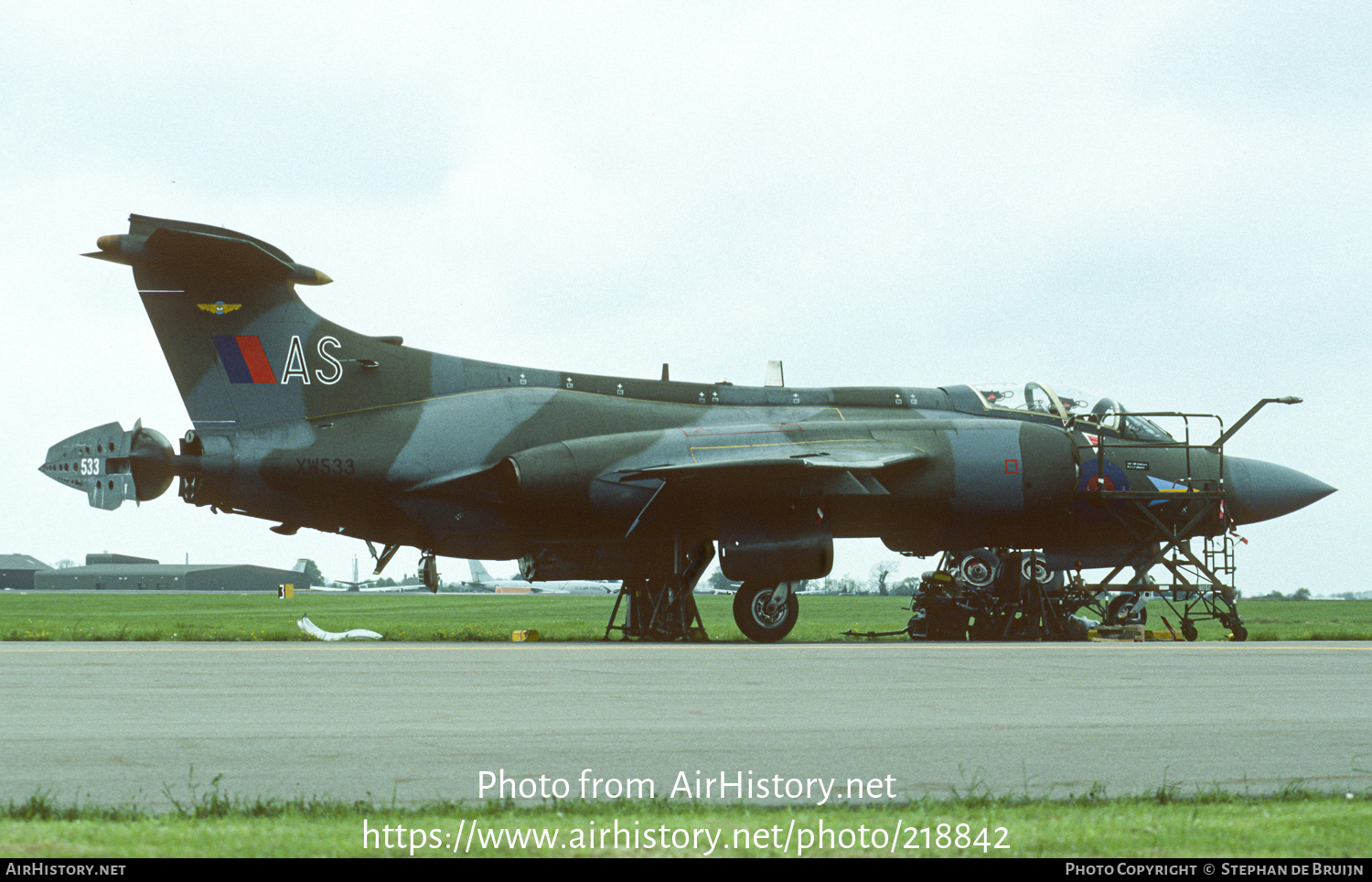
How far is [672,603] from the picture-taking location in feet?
62.3

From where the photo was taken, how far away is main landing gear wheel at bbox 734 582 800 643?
59.1ft

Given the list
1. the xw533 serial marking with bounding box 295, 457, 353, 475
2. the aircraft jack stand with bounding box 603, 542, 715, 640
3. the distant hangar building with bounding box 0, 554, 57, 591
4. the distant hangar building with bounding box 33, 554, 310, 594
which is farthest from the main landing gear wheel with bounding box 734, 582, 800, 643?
the distant hangar building with bounding box 0, 554, 57, 591

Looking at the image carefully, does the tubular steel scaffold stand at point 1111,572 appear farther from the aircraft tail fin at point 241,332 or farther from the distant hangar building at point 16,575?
the distant hangar building at point 16,575

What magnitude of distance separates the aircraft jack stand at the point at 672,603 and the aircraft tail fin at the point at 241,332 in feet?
16.4

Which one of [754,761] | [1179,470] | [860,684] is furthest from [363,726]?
[1179,470]

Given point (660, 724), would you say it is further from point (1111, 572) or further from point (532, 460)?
point (1111, 572)

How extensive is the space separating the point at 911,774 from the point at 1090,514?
50.6 ft

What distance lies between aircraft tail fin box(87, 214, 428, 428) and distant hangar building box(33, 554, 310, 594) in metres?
125

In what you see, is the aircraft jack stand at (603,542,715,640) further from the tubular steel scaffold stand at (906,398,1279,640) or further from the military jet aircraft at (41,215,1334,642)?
the tubular steel scaffold stand at (906,398,1279,640)

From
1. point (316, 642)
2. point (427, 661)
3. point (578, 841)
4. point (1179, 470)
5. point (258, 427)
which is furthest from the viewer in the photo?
point (1179, 470)

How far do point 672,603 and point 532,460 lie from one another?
344cm
